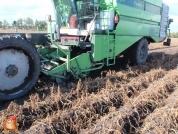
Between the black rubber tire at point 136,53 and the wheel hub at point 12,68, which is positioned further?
the black rubber tire at point 136,53

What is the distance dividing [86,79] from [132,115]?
183cm

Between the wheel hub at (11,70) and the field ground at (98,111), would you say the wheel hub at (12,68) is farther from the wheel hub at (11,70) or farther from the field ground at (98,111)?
the field ground at (98,111)

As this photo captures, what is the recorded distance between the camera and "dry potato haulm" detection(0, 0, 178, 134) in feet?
9.53

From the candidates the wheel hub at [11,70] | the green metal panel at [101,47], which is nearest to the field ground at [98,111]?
the wheel hub at [11,70]

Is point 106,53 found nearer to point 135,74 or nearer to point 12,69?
point 135,74

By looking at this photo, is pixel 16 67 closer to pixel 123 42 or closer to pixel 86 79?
pixel 86 79

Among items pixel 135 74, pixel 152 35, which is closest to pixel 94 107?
pixel 135 74

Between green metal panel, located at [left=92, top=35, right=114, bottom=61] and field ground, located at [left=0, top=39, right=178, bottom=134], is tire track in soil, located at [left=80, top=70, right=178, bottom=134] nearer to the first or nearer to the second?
field ground, located at [left=0, top=39, right=178, bottom=134]

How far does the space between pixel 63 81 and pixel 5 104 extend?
137cm

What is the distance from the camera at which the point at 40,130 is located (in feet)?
8.26

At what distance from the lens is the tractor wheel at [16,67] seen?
3.49 m

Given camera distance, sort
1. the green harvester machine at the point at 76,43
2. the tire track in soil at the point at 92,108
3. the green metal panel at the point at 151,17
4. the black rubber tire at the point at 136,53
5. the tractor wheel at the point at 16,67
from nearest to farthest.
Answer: the tire track in soil at the point at 92,108
the tractor wheel at the point at 16,67
the green harvester machine at the point at 76,43
the black rubber tire at the point at 136,53
the green metal panel at the point at 151,17

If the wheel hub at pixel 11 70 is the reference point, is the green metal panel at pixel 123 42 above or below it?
above

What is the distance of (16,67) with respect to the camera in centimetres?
367
